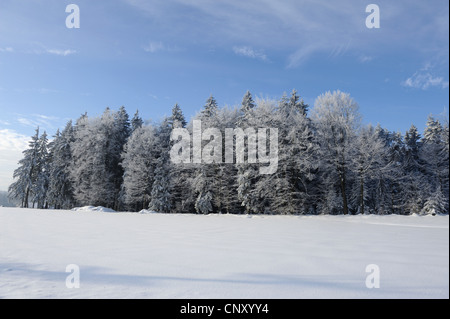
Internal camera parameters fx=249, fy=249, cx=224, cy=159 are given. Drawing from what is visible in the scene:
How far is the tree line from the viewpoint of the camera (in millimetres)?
22516

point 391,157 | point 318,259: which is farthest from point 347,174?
point 318,259

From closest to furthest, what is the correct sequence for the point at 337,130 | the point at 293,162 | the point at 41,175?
the point at 337,130
the point at 293,162
the point at 41,175

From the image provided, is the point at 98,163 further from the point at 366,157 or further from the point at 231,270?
the point at 231,270

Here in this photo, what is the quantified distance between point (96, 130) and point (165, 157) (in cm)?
1211

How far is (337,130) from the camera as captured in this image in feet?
75.0

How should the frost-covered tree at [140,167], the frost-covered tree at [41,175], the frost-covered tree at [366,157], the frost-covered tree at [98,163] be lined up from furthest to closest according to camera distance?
the frost-covered tree at [41,175] → the frost-covered tree at [98,163] → the frost-covered tree at [140,167] → the frost-covered tree at [366,157]

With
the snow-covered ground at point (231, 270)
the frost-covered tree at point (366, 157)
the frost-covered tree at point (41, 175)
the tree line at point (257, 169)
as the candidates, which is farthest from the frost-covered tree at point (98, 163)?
the snow-covered ground at point (231, 270)

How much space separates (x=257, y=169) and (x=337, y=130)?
823 centimetres


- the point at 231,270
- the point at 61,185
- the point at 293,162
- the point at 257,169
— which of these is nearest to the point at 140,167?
the point at 257,169

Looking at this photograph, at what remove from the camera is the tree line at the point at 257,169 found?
22.5 meters

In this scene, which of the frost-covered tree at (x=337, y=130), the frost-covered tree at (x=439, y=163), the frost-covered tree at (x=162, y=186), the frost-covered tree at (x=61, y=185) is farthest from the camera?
the frost-covered tree at (x=61, y=185)

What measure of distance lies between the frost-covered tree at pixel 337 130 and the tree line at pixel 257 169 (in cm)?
9

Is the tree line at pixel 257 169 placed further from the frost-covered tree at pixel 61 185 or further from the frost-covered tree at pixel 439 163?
the frost-covered tree at pixel 439 163
